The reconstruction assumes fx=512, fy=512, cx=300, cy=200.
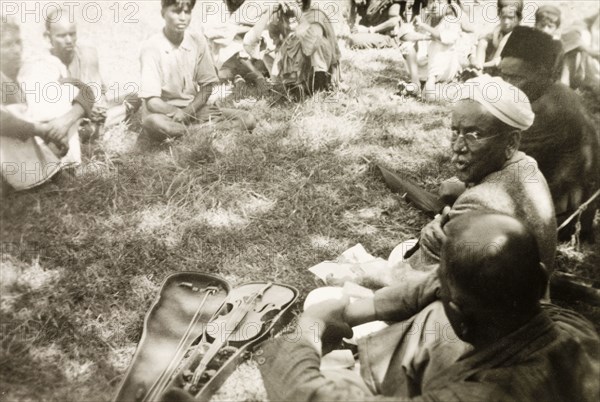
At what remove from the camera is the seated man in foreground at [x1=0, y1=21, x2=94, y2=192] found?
2.51 meters

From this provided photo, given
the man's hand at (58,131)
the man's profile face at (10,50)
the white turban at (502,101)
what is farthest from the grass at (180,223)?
the white turban at (502,101)

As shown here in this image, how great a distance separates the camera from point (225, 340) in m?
2.22

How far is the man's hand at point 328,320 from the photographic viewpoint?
1.66 metres

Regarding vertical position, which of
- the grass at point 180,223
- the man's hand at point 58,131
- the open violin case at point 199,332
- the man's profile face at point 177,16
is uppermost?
the man's profile face at point 177,16

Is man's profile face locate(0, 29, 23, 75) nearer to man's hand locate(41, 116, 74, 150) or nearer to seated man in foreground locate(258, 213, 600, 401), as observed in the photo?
man's hand locate(41, 116, 74, 150)

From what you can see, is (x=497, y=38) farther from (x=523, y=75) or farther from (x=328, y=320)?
(x=328, y=320)

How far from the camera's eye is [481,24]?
4.55 metres

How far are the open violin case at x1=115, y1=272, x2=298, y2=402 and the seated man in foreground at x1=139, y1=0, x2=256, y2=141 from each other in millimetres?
1259

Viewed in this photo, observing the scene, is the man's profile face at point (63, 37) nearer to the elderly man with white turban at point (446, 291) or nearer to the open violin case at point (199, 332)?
the open violin case at point (199, 332)

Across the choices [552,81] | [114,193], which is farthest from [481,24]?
[114,193]

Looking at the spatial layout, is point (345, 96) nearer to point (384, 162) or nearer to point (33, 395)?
point (384, 162)

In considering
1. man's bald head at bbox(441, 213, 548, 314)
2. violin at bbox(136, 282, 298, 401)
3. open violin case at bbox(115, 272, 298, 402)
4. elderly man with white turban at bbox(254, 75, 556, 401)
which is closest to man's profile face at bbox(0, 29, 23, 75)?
open violin case at bbox(115, 272, 298, 402)

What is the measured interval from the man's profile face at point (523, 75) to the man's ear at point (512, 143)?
2.64 ft

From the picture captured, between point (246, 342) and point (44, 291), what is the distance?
39.0 inches
